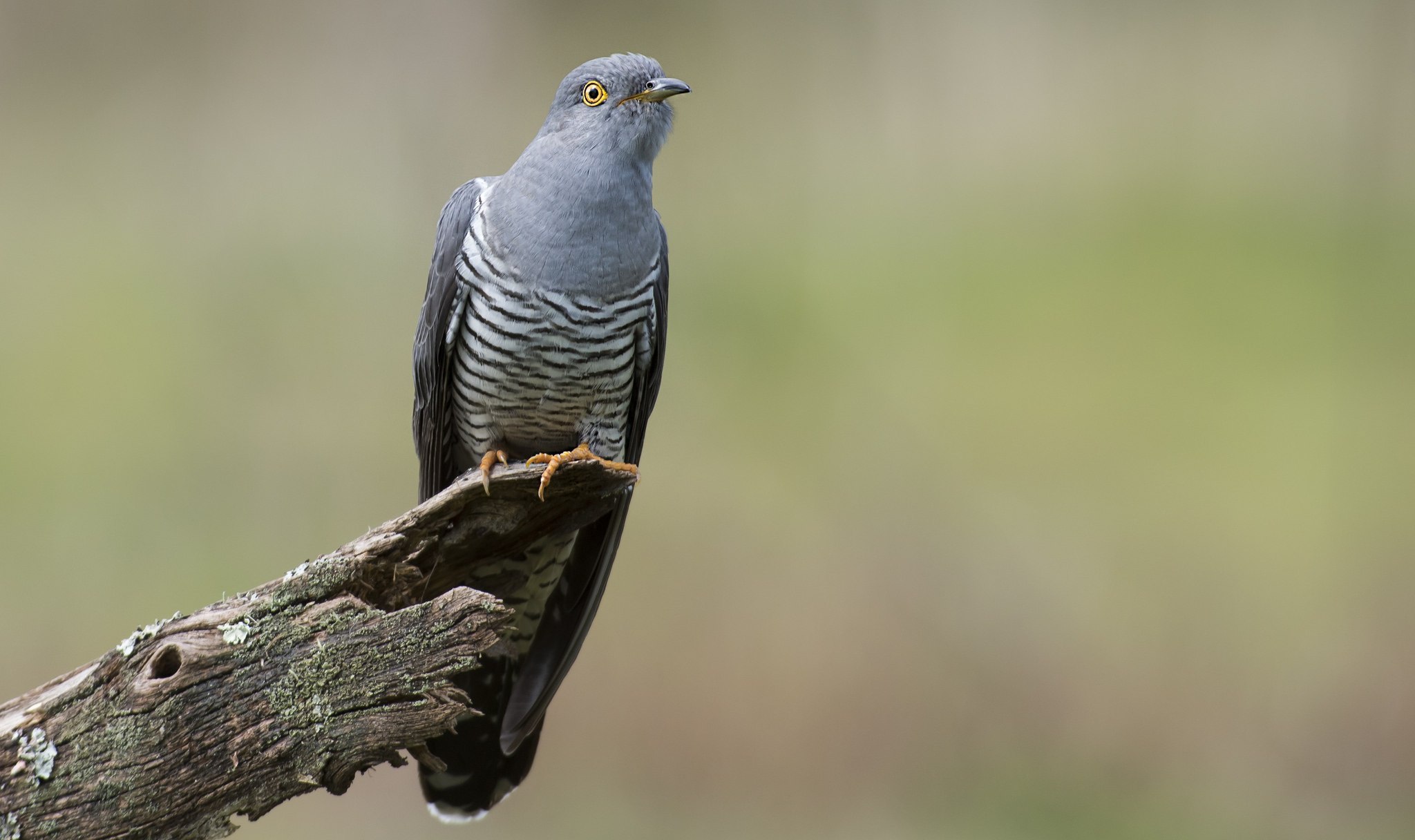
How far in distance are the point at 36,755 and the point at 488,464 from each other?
87cm

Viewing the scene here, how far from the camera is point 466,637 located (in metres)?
1.45

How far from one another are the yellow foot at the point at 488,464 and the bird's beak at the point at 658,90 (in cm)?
78

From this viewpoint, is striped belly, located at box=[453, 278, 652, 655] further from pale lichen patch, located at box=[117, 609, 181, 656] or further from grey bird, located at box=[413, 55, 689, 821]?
pale lichen patch, located at box=[117, 609, 181, 656]

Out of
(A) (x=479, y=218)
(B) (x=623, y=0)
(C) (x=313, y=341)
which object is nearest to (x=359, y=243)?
(C) (x=313, y=341)

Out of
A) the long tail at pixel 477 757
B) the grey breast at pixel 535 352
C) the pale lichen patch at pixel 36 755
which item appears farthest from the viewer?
the long tail at pixel 477 757

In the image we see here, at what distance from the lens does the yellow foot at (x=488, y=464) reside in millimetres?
1680

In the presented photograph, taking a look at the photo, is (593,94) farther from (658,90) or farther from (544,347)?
(544,347)

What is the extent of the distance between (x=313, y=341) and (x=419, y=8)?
4.27 feet

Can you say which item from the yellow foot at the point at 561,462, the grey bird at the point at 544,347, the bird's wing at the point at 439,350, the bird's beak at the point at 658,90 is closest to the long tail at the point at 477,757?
the grey bird at the point at 544,347

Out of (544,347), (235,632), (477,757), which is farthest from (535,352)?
(477,757)

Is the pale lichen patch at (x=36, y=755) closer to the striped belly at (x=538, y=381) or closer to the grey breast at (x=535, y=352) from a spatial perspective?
the striped belly at (x=538, y=381)

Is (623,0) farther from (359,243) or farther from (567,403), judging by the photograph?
(567,403)

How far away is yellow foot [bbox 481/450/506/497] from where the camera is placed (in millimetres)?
1680

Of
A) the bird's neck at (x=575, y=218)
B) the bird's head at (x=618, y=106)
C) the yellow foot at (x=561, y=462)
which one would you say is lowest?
the yellow foot at (x=561, y=462)
